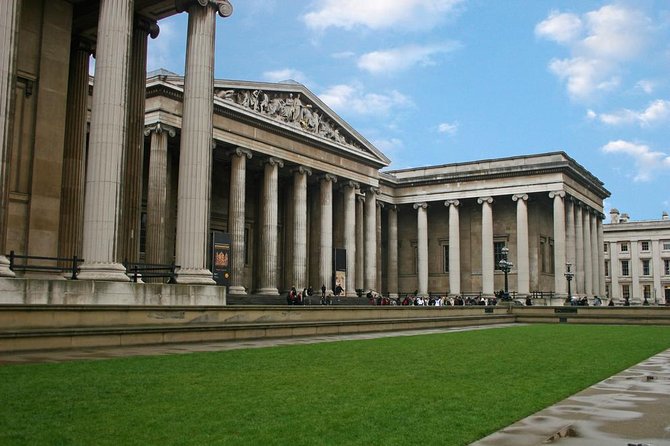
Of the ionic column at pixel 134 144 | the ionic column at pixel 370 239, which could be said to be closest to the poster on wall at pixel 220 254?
the ionic column at pixel 134 144

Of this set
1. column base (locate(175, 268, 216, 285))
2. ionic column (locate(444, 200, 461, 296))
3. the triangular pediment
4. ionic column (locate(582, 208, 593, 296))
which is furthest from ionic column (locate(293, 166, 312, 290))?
ionic column (locate(582, 208, 593, 296))

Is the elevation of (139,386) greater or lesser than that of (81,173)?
lesser

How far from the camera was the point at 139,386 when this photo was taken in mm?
10734

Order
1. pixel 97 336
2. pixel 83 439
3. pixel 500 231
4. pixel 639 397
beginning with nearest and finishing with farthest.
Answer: pixel 83 439, pixel 639 397, pixel 97 336, pixel 500 231

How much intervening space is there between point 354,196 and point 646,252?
73609 millimetres

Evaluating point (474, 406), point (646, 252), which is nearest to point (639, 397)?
point (474, 406)

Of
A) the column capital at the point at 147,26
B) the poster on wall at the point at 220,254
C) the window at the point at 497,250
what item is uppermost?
the column capital at the point at 147,26

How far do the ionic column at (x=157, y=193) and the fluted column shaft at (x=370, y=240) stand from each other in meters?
22.5

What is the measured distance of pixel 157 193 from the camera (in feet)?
136

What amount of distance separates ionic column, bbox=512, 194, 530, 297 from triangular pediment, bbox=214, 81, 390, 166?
1482 centimetres

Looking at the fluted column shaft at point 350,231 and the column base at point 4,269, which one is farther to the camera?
the fluted column shaft at point 350,231

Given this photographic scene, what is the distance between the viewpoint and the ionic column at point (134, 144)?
1016 inches

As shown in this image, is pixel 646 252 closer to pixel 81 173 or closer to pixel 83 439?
pixel 81 173

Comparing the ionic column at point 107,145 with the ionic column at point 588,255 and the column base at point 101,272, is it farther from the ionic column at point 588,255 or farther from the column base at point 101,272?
the ionic column at point 588,255
